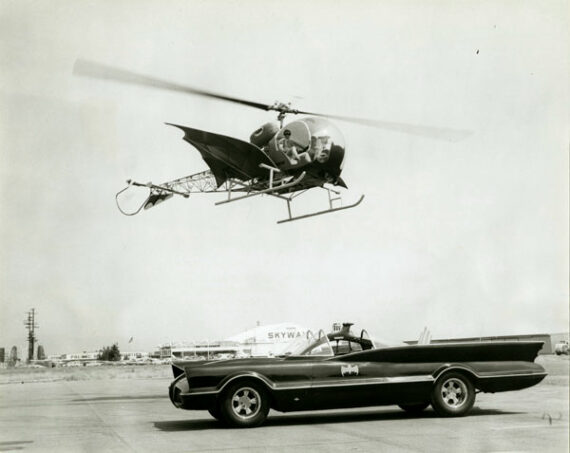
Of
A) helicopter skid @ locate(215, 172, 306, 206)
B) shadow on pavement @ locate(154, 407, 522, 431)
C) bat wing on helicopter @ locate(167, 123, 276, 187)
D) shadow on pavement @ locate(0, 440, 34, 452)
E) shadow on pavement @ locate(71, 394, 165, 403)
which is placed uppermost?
bat wing on helicopter @ locate(167, 123, 276, 187)

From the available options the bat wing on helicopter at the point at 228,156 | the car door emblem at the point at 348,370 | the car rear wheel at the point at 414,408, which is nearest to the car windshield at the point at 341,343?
the car door emblem at the point at 348,370

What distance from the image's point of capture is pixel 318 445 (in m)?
7.52

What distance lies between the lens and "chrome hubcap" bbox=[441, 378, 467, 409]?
32.6 ft

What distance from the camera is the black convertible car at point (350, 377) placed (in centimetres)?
925

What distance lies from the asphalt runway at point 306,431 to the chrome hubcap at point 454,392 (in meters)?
0.31

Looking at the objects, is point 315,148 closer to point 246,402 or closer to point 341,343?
point 341,343

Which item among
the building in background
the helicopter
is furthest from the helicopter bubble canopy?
the building in background

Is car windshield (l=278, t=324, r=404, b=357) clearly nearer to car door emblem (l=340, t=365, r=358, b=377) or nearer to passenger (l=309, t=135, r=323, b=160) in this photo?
→ car door emblem (l=340, t=365, r=358, b=377)

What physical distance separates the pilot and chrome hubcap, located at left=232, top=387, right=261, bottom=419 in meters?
10.4

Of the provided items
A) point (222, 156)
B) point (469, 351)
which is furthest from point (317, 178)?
point (469, 351)

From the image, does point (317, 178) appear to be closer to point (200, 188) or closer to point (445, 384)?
point (200, 188)

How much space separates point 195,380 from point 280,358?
133 cm

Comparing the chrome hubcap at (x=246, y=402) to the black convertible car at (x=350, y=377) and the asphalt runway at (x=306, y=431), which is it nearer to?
the black convertible car at (x=350, y=377)

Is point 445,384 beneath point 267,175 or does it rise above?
beneath
